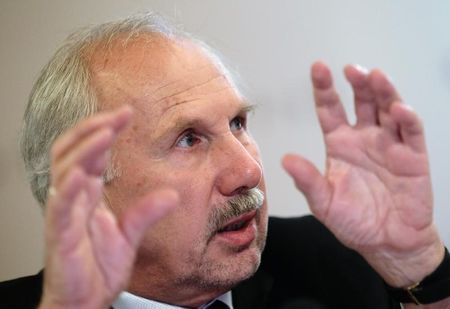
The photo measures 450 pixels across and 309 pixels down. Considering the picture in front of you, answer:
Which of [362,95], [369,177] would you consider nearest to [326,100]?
[362,95]

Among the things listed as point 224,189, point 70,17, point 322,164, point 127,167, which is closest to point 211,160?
point 224,189

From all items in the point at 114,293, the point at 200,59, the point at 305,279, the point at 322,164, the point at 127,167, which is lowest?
the point at 305,279

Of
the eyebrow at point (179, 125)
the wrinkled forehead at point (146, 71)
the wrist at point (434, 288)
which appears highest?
the wrinkled forehead at point (146, 71)

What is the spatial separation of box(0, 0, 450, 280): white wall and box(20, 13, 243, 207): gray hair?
58cm

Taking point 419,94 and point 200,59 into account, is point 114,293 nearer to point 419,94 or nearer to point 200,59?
point 200,59

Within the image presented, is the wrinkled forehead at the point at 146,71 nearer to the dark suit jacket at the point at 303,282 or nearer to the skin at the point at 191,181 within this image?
the skin at the point at 191,181

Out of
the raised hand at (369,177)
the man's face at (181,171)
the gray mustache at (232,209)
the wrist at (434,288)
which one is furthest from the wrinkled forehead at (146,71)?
the wrist at (434,288)

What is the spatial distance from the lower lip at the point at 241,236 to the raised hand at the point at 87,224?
39 centimetres

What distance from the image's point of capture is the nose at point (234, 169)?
3.41 ft

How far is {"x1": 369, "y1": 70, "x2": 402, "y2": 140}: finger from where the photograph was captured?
2.46 ft

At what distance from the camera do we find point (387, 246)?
87 centimetres

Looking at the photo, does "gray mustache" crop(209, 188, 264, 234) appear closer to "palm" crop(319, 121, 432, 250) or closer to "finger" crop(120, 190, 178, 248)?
"palm" crop(319, 121, 432, 250)

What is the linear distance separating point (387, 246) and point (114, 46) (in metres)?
0.79

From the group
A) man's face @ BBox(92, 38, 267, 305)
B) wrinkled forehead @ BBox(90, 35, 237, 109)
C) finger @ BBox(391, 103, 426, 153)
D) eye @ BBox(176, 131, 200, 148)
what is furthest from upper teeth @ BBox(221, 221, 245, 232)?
finger @ BBox(391, 103, 426, 153)
